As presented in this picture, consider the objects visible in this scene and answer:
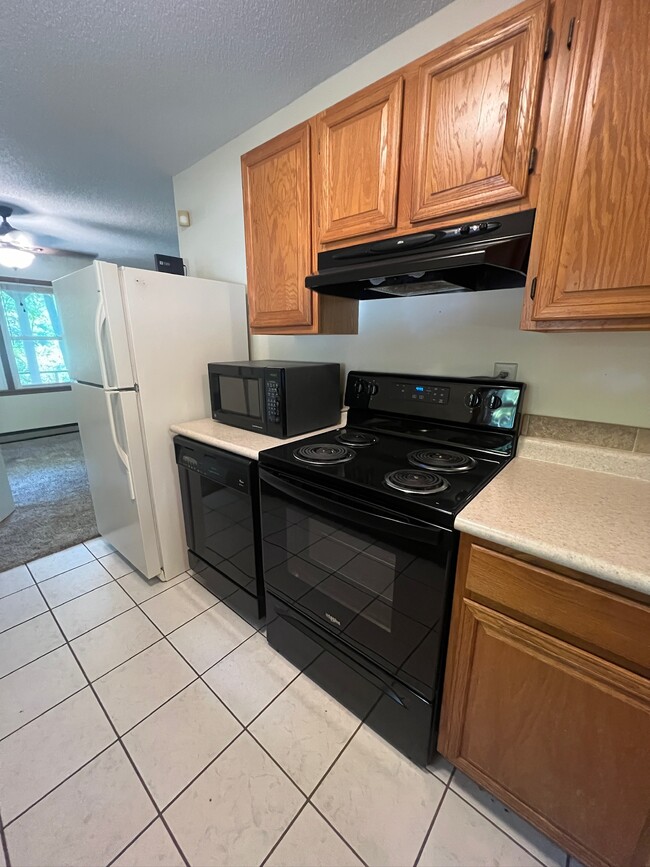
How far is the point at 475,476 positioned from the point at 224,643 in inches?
54.0

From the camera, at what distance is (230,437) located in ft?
5.33

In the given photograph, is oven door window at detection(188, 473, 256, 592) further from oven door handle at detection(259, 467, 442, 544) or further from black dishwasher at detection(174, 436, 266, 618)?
oven door handle at detection(259, 467, 442, 544)

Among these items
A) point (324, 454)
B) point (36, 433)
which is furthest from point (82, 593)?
point (36, 433)

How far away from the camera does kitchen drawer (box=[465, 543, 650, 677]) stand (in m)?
0.71

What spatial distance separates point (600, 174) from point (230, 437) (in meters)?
1.49

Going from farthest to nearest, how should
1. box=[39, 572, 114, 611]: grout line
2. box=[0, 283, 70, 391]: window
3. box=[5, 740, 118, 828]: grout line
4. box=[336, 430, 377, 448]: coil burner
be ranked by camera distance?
box=[0, 283, 70, 391]: window → box=[39, 572, 114, 611]: grout line → box=[336, 430, 377, 448]: coil burner → box=[5, 740, 118, 828]: grout line

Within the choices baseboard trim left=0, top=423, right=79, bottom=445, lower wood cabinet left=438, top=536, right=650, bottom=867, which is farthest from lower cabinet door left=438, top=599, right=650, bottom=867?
baseboard trim left=0, top=423, right=79, bottom=445

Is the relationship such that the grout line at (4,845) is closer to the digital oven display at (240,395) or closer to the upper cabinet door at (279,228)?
the digital oven display at (240,395)

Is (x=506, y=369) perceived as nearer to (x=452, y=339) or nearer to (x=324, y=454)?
(x=452, y=339)

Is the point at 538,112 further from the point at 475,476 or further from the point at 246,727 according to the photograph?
the point at 246,727

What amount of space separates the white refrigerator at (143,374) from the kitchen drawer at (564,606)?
1.63 metres

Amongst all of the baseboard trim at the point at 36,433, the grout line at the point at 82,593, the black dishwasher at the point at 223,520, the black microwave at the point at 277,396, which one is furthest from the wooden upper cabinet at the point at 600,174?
the baseboard trim at the point at 36,433

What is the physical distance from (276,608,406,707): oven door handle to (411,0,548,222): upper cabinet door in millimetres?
1503

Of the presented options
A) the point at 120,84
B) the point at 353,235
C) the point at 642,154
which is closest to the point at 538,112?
the point at 642,154
